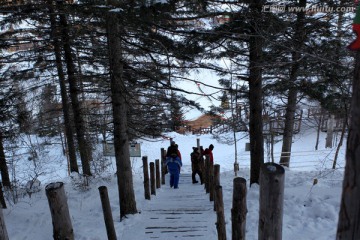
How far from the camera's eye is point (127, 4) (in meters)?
5.20

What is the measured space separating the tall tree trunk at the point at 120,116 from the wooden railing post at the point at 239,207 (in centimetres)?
357

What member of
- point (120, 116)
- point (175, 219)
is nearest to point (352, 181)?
point (175, 219)

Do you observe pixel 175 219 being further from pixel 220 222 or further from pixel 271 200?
pixel 271 200

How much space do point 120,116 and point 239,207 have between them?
3.80 meters

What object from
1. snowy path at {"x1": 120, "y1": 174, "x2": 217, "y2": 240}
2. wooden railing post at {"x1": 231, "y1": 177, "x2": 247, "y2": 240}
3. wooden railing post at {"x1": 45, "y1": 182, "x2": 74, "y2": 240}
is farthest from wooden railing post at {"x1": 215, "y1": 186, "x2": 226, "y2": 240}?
Answer: wooden railing post at {"x1": 45, "y1": 182, "x2": 74, "y2": 240}

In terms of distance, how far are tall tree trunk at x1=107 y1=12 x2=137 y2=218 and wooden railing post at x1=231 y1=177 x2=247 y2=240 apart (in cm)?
357

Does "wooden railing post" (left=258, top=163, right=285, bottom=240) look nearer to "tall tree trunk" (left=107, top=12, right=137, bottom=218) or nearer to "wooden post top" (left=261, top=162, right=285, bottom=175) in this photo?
"wooden post top" (left=261, top=162, right=285, bottom=175)

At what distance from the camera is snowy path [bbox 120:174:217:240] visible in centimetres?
511

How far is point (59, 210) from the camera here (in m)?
2.76

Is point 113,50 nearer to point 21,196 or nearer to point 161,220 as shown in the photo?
point 161,220

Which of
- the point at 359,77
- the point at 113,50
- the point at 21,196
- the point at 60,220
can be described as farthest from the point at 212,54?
the point at 21,196

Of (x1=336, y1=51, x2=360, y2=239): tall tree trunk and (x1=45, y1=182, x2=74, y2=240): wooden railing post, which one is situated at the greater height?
(x1=336, y1=51, x2=360, y2=239): tall tree trunk

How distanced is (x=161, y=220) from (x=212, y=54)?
5034mm

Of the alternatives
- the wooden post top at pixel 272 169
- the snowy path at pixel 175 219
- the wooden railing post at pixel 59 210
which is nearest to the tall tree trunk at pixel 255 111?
the snowy path at pixel 175 219
